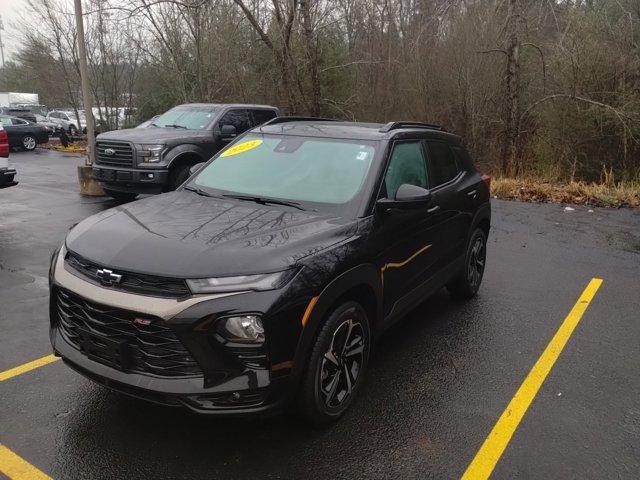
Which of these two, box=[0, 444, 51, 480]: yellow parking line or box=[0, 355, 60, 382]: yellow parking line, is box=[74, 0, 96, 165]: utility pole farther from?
box=[0, 444, 51, 480]: yellow parking line

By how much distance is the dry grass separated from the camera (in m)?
10.4

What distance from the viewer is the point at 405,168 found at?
4074 millimetres

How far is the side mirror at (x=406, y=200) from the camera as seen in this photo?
351cm

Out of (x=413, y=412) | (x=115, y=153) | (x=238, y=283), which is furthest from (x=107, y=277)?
(x=115, y=153)

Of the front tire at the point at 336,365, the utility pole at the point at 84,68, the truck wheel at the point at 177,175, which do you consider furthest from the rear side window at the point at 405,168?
the utility pole at the point at 84,68

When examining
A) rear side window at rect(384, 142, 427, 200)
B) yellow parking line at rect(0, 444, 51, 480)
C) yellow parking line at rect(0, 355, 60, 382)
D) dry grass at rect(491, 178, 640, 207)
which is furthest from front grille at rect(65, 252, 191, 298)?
dry grass at rect(491, 178, 640, 207)

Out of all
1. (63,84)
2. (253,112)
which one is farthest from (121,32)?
(253,112)

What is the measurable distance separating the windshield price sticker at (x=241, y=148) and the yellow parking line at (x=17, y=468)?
8.40 feet

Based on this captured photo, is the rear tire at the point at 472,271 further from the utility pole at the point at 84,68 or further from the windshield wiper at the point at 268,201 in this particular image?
the utility pole at the point at 84,68

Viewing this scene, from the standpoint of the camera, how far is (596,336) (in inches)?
181

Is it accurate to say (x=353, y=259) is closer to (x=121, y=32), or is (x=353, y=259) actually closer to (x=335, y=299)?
(x=335, y=299)

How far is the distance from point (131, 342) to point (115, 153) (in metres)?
7.38

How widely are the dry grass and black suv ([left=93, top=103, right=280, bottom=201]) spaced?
5.85 metres

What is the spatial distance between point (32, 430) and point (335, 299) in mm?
1869
